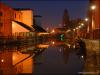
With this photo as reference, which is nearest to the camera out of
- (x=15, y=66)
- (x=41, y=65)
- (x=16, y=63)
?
(x=15, y=66)

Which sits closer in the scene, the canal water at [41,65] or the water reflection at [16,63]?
the canal water at [41,65]

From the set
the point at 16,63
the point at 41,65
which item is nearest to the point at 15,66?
the point at 41,65

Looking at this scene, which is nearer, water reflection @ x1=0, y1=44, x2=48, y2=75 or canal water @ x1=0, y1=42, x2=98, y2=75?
canal water @ x1=0, y1=42, x2=98, y2=75

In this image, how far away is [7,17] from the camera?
219 ft

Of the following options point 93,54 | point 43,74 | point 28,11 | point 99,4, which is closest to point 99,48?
point 93,54

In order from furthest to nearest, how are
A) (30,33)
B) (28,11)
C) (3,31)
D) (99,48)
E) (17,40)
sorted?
1. (28,11)
2. (30,33)
3. (3,31)
4. (17,40)
5. (99,48)

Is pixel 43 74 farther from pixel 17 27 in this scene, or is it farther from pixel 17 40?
pixel 17 27

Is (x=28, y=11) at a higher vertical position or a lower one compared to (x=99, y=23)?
higher

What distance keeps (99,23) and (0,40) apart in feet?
66.6

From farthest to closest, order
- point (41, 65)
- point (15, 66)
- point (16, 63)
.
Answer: point (16, 63) < point (41, 65) < point (15, 66)

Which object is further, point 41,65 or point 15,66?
point 41,65

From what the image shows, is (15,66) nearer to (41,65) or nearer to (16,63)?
(41,65)

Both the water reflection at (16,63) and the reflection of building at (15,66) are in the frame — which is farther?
the water reflection at (16,63)

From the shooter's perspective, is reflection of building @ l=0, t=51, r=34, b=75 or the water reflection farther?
the water reflection
